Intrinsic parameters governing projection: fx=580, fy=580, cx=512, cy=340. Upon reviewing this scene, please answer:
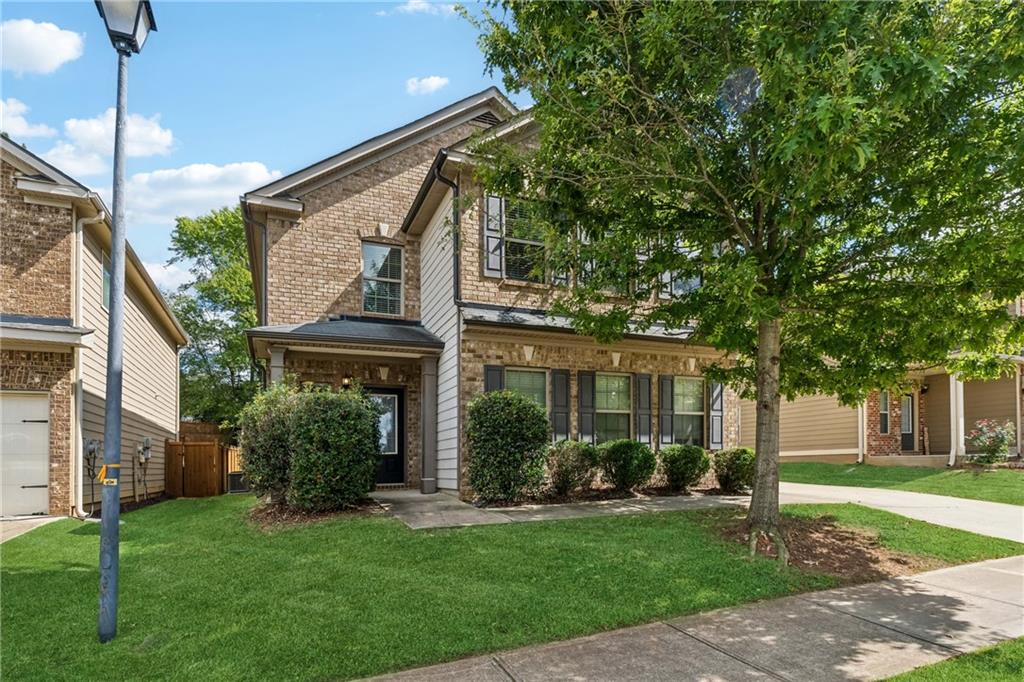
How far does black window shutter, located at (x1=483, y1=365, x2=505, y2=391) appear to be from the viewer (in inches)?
389

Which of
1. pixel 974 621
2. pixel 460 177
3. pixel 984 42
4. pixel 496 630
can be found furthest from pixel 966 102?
pixel 460 177

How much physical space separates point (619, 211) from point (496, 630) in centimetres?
497

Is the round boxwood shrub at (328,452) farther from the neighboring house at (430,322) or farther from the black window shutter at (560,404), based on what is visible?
Answer: the black window shutter at (560,404)

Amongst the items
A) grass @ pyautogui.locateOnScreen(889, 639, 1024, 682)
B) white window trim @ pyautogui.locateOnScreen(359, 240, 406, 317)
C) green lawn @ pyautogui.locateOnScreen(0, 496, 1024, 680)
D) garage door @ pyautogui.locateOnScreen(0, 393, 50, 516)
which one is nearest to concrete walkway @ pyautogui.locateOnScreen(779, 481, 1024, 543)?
green lawn @ pyautogui.locateOnScreen(0, 496, 1024, 680)

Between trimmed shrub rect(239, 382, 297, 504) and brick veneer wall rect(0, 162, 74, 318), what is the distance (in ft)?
13.4

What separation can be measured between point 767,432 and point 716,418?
498 centimetres

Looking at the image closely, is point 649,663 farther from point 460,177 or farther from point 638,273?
point 460,177

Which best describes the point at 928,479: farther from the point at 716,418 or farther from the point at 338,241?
the point at 338,241

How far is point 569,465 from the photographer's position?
32.1 feet

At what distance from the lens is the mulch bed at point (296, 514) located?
26.0 feet

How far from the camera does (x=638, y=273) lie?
295 inches

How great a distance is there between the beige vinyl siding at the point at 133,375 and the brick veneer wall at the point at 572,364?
678 cm

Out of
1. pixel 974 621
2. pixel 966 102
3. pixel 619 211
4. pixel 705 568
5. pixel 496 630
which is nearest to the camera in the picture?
pixel 496 630

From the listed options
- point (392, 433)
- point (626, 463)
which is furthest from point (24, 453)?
point (626, 463)
